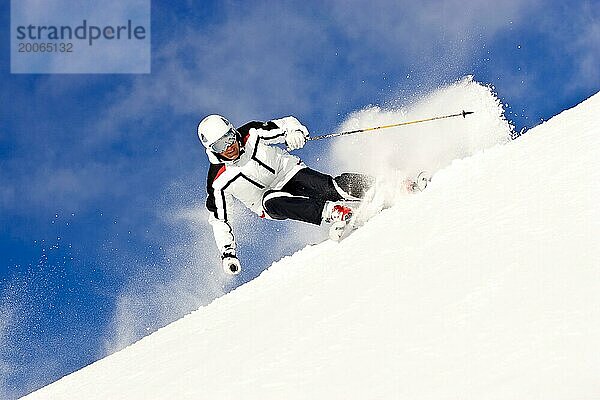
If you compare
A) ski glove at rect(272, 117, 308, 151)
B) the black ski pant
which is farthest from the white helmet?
the black ski pant

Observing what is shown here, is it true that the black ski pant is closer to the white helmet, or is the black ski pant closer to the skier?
the skier

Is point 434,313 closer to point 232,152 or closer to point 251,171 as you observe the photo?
point 232,152

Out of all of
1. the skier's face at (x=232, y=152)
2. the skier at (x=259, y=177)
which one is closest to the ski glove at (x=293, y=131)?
the skier at (x=259, y=177)

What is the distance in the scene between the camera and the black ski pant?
6453 millimetres

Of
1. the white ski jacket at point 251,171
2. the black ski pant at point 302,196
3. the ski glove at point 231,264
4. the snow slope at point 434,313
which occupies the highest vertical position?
the white ski jacket at point 251,171

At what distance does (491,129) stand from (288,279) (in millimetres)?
→ 3998

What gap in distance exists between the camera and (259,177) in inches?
281

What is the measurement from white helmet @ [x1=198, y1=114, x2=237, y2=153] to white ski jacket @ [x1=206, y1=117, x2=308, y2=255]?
0.60 ft

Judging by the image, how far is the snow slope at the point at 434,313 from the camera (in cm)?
262

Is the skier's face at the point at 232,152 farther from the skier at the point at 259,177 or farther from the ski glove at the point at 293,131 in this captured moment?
the ski glove at the point at 293,131

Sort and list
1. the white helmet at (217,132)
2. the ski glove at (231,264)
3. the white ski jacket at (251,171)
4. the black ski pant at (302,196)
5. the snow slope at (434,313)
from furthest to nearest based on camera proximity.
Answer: the white ski jacket at (251,171) < the ski glove at (231,264) < the white helmet at (217,132) < the black ski pant at (302,196) < the snow slope at (434,313)

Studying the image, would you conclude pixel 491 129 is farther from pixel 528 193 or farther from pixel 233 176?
pixel 528 193

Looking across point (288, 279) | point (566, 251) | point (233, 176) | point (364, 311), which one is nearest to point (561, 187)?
point (566, 251)

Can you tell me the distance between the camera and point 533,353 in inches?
100
